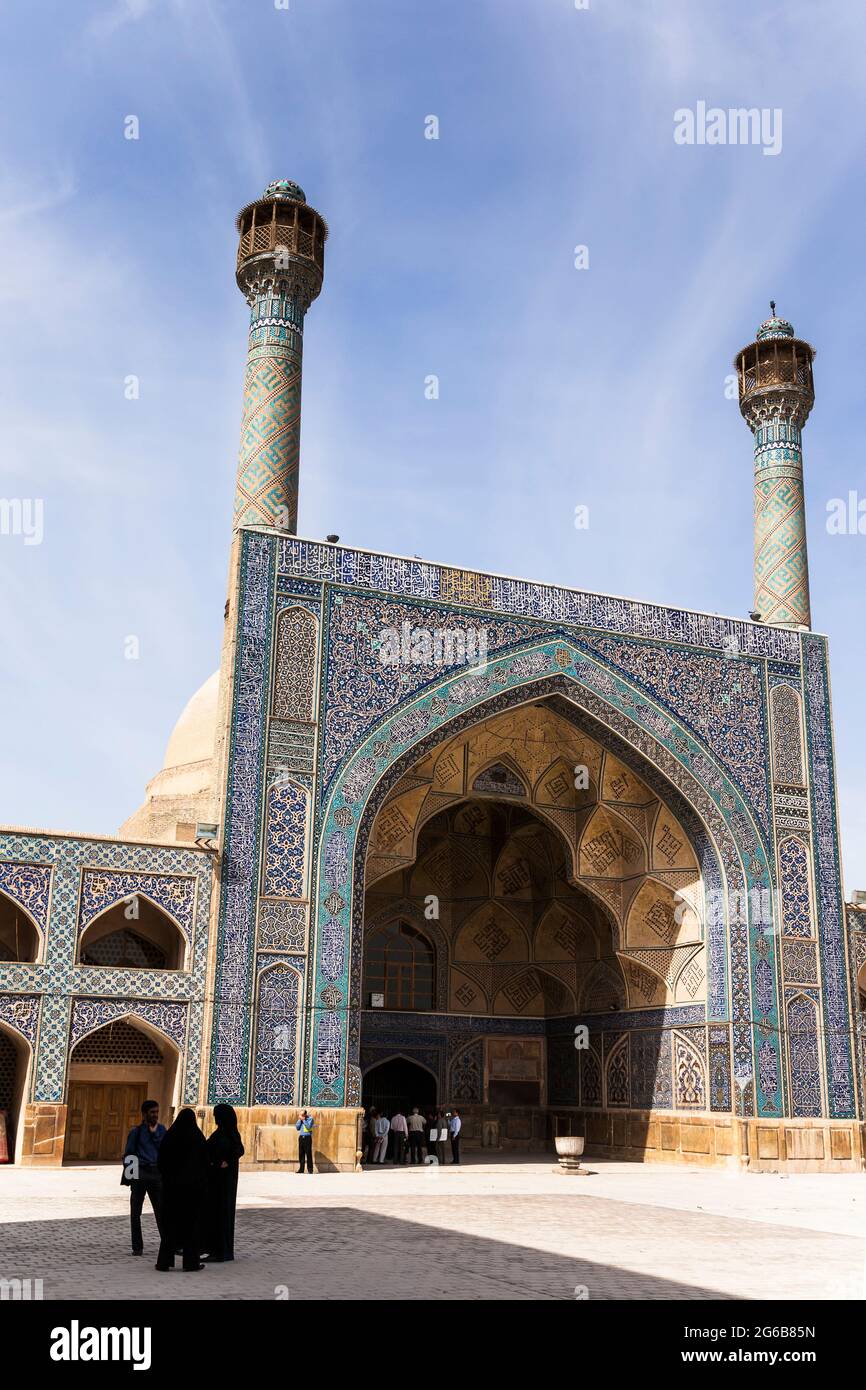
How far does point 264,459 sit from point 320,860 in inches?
198

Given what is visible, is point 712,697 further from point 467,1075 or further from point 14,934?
point 14,934

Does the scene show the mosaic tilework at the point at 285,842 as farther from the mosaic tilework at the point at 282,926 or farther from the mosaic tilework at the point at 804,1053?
the mosaic tilework at the point at 804,1053

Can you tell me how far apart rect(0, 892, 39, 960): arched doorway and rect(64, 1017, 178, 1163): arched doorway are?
3.89 feet

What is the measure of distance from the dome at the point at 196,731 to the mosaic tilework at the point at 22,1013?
6.66m

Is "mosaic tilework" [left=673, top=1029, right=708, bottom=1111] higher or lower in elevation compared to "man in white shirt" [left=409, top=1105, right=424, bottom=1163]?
higher

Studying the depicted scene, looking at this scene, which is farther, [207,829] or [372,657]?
[372,657]

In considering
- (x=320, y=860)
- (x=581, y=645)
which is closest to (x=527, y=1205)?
(x=320, y=860)

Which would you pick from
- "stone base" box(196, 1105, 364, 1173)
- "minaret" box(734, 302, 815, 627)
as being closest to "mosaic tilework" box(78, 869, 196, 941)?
"stone base" box(196, 1105, 364, 1173)

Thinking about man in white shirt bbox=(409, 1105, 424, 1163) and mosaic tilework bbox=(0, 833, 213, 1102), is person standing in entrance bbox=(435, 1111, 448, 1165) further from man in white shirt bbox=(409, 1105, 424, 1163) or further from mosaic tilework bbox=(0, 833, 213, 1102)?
mosaic tilework bbox=(0, 833, 213, 1102)

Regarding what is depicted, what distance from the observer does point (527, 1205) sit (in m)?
10.0

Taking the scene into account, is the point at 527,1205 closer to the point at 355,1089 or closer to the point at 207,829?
the point at 355,1089

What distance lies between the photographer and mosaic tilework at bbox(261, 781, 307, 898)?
14.0 meters

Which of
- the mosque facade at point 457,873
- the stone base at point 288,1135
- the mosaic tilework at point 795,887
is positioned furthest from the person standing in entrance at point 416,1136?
the mosaic tilework at point 795,887
